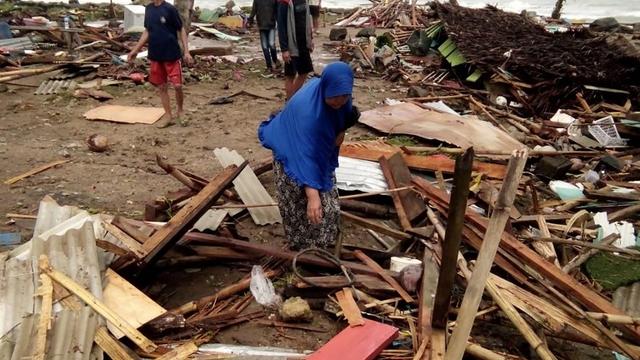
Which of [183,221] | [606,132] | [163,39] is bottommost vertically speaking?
[183,221]

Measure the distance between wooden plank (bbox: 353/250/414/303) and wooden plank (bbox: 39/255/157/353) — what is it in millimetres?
1720

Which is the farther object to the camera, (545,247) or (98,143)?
(98,143)

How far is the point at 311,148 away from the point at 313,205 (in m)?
0.43

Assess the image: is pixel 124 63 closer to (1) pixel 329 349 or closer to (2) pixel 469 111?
(2) pixel 469 111

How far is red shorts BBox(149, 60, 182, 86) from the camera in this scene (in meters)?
7.02

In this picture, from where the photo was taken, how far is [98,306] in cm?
302

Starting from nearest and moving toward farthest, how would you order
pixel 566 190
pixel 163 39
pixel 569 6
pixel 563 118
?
pixel 566 190 < pixel 163 39 < pixel 563 118 < pixel 569 6

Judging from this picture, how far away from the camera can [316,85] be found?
3.73m

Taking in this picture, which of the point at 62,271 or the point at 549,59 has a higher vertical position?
the point at 549,59

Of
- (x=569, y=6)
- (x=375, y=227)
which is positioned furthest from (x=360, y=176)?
(x=569, y=6)

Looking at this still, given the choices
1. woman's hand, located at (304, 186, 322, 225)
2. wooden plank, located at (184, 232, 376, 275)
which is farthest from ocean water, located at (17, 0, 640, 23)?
woman's hand, located at (304, 186, 322, 225)

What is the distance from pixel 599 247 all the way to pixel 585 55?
7056mm

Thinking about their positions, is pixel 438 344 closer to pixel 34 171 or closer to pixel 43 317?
pixel 43 317

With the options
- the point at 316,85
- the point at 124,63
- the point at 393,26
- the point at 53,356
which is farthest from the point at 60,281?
the point at 393,26
